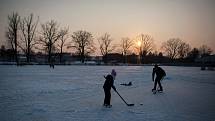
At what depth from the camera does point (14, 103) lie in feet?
34.9

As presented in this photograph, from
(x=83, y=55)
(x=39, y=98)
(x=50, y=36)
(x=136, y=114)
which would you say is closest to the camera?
(x=136, y=114)

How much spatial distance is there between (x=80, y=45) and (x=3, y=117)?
7598cm

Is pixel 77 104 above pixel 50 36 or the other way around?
the other way around

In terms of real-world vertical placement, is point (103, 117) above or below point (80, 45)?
below

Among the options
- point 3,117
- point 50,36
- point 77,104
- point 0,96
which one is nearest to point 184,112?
point 77,104

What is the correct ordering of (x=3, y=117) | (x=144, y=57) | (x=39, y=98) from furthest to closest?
(x=144, y=57), (x=39, y=98), (x=3, y=117)

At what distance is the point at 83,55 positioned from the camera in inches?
3236

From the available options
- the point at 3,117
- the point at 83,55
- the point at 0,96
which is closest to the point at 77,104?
the point at 3,117

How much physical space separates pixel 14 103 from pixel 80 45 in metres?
73.5

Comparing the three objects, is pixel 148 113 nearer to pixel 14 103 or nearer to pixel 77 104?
pixel 77 104

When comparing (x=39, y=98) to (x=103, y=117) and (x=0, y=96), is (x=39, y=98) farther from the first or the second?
(x=103, y=117)

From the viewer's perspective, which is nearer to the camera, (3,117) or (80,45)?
(3,117)

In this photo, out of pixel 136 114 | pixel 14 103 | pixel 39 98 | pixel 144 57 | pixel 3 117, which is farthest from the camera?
pixel 144 57

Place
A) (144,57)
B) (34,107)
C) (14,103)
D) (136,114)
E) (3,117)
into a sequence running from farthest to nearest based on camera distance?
1. (144,57)
2. (14,103)
3. (34,107)
4. (136,114)
5. (3,117)
